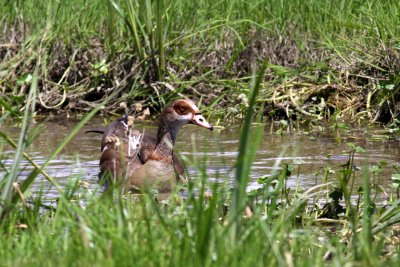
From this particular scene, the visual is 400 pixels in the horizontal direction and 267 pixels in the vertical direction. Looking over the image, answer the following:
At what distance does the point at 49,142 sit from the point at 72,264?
563 centimetres

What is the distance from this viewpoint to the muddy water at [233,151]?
7.73 meters

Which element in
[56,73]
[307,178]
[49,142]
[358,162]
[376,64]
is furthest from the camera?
[56,73]

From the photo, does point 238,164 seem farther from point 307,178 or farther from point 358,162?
point 358,162

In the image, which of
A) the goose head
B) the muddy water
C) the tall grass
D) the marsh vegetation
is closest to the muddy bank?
the marsh vegetation

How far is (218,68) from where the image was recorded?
10.3 metres

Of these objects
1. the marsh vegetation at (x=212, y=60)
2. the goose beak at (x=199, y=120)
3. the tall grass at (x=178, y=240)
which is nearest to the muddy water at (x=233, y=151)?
the marsh vegetation at (x=212, y=60)

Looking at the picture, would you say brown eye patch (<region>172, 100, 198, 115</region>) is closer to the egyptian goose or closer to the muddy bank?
the egyptian goose

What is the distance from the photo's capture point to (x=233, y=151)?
855 centimetres

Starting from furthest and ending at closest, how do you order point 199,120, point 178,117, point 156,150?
point 178,117 → point 199,120 → point 156,150

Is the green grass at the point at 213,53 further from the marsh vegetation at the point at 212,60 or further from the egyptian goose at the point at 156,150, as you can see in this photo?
the egyptian goose at the point at 156,150

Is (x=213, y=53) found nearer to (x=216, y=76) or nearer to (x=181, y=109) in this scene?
(x=216, y=76)

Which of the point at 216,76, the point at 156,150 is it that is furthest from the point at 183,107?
the point at 216,76

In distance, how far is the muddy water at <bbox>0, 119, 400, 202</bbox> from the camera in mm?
7734

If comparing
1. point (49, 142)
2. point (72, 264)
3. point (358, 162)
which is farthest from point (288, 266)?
point (49, 142)
